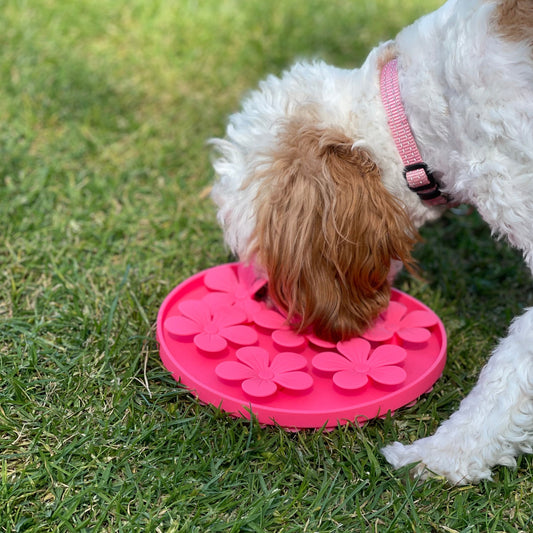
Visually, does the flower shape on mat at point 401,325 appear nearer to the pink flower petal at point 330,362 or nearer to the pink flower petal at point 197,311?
the pink flower petal at point 330,362

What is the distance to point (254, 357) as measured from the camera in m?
2.83

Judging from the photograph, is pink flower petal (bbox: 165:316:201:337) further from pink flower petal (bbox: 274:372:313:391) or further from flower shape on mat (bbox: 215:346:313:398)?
pink flower petal (bbox: 274:372:313:391)

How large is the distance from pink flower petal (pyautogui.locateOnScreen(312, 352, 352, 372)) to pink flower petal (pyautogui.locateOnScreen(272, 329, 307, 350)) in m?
0.10

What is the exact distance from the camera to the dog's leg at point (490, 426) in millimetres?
2375

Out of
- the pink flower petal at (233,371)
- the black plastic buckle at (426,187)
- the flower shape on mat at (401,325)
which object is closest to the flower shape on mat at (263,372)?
the pink flower petal at (233,371)

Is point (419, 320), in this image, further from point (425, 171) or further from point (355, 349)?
point (425, 171)

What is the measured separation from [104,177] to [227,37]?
2278mm

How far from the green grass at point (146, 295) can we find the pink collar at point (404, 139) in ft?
2.89

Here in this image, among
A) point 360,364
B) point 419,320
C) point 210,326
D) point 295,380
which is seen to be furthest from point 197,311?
point 419,320

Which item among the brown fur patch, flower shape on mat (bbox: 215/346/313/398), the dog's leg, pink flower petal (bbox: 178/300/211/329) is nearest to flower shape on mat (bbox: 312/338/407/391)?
flower shape on mat (bbox: 215/346/313/398)

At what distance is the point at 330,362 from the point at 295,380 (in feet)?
0.67

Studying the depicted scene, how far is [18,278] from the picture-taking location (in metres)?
3.38

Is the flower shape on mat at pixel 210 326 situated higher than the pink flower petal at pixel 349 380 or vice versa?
the flower shape on mat at pixel 210 326

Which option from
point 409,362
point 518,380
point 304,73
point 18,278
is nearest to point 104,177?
point 18,278
